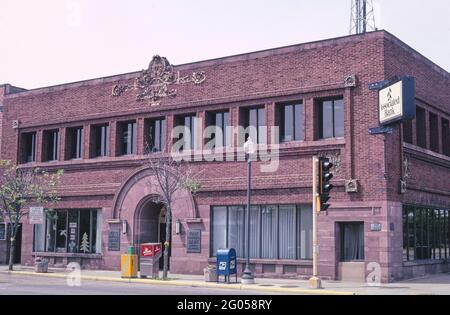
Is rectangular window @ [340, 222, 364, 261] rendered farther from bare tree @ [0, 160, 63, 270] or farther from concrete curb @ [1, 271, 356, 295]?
bare tree @ [0, 160, 63, 270]

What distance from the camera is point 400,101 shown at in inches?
936

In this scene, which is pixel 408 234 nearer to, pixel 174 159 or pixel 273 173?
pixel 273 173

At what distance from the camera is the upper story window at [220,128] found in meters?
29.8

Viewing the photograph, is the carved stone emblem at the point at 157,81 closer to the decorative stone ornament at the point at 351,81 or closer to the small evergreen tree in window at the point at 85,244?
the small evergreen tree in window at the point at 85,244

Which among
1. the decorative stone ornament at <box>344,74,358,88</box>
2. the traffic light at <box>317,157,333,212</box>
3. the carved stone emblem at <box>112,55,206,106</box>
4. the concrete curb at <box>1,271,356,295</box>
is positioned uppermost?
the carved stone emblem at <box>112,55,206,106</box>

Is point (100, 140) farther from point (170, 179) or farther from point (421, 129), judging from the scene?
point (421, 129)

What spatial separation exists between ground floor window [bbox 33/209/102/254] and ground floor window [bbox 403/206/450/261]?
49.6 ft

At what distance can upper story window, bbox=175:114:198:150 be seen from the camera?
3070cm

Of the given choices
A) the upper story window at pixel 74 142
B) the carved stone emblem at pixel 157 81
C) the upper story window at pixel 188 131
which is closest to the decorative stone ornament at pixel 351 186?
the upper story window at pixel 188 131

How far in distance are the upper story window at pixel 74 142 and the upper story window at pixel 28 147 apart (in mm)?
2995

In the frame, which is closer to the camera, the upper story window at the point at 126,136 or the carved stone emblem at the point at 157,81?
the carved stone emblem at the point at 157,81

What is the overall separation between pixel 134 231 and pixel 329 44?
12746 millimetres

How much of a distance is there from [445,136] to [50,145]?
20.9m

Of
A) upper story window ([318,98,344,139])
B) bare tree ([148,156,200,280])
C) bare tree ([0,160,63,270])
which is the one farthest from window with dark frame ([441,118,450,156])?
bare tree ([0,160,63,270])
